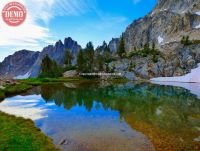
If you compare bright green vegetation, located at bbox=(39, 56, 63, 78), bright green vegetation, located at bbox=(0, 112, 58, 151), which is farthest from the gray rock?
bright green vegetation, located at bbox=(0, 112, 58, 151)

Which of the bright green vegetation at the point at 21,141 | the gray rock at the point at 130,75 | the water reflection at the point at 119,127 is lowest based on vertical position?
the water reflection at the point at 119,127

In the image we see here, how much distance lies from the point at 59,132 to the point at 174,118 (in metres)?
12.6

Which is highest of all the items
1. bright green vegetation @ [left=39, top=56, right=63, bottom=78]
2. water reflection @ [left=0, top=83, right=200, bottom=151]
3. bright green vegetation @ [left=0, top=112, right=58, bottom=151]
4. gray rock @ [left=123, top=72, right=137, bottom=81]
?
bright green vegetation @ [left=39, top=56, right=63, bottom=78]

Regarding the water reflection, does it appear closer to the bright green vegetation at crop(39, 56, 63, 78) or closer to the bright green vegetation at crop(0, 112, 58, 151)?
the bright green vegetation at crop(0, 112, 58, 151)

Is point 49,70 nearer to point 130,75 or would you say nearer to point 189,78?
point 130,75

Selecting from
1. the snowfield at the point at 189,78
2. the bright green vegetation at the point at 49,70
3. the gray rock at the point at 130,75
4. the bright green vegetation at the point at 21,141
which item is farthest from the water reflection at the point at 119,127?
the gray rock at the point at 130,75

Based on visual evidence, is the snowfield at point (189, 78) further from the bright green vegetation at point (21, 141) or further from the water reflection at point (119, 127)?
the bright green vegetation at point (21, 141)

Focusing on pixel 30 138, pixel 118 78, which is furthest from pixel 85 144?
pixel 118 78

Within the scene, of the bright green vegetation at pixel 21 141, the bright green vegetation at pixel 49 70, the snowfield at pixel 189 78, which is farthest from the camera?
the bright green vegetation at pixel 49 70

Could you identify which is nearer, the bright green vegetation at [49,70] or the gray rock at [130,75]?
the bright green vegetation at [49,70]

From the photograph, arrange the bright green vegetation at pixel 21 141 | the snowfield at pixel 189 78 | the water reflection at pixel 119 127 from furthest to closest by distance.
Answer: the snowfield at pixel 189 78
the water reflection at pixel 119 127
the bright green vegetation at pixel 21 141

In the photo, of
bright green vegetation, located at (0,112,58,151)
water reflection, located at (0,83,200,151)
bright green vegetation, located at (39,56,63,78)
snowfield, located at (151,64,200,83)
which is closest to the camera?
bright green vegetation, located at (0,112,58,151)

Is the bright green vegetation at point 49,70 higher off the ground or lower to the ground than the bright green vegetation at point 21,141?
higher

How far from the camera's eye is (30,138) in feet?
49.8
